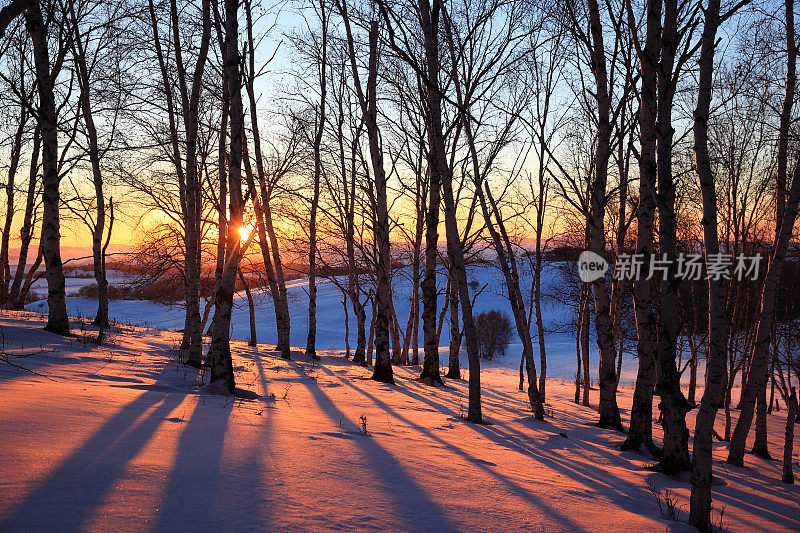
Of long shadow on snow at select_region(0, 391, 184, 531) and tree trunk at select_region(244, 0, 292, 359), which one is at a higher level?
tree trunk at select_region(244, 0, 292, 359)

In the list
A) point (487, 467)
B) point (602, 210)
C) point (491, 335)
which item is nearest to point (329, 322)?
point (491, 335)

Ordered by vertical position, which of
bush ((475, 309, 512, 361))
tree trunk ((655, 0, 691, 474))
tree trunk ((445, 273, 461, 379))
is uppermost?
tree trunk ((655, 0, 691, 474))

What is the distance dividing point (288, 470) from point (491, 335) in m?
35.4

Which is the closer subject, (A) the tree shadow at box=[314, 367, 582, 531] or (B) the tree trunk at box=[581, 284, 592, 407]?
(A) the tree shadow at box=[314, 367, 582, 531]

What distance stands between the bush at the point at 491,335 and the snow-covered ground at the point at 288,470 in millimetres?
30035

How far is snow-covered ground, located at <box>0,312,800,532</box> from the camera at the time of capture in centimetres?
238

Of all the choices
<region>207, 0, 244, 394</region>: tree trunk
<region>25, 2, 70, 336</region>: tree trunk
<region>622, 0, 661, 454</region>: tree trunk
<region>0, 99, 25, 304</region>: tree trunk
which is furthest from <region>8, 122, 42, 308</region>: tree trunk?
<region>622, 0, 661, 454</region>: tree trunk

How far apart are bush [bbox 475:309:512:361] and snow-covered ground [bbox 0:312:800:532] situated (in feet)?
98.5

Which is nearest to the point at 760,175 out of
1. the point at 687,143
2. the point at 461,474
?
the point at 687,143

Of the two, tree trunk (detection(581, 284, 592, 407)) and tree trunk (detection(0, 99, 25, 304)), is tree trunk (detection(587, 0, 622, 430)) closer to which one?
tree trunk (detection(581, 284, 592, 407))

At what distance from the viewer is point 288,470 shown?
3.12 meters

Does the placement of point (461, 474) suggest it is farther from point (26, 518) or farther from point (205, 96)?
point (205, 96)

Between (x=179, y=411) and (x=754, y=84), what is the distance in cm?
1257

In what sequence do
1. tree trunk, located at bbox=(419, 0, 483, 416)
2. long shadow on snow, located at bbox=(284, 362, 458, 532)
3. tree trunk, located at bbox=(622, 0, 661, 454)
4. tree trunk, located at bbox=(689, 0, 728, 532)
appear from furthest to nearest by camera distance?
tree trunk, located at bbox=(419, 0, 483, 416), tree trunk, located at bbox=(622, 0, 661, 454), tree trunk, located at bbox=(689, 0, 728, 532), long shadow on snow, located at bbox=(284, 362, 458, 532)
